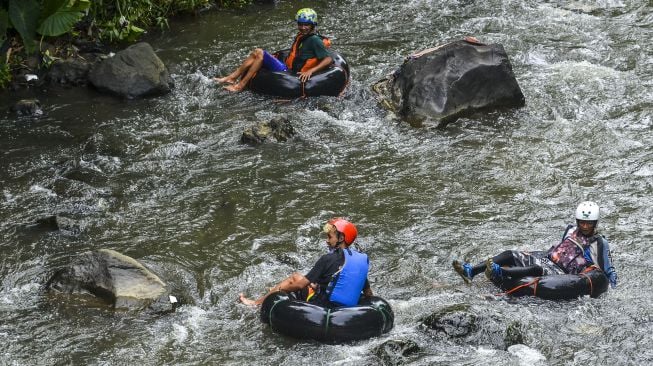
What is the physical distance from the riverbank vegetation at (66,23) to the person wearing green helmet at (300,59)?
2.74 meters

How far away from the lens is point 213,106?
47.9 ft

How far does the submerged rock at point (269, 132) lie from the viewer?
1327cm

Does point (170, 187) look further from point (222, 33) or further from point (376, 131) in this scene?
point (222, 33)

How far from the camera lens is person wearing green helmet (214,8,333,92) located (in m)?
14.7

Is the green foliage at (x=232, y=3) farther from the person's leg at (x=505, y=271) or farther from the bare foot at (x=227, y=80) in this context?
the person's leg at (x=505, y=271)

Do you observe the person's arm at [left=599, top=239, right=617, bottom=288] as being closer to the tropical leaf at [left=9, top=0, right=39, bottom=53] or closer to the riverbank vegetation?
the riverbank vegetation

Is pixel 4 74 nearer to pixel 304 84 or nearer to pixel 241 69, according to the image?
pixel 241 69

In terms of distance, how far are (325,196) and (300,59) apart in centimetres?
375

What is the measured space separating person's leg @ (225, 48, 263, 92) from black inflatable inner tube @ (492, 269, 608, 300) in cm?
668

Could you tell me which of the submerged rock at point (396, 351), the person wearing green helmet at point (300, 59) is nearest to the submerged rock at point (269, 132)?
the person wearing green helmet at point (300, 59)

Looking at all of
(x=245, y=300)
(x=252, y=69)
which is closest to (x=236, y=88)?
(x=252, y=69)

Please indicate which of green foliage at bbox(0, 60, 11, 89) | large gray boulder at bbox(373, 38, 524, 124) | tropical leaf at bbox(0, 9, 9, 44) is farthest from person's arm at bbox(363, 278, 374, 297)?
green foliage at bbox(0, 60, 11, 89)

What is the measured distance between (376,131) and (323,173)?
1.71m

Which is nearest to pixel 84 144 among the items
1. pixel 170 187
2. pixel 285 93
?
pixel 170 187
